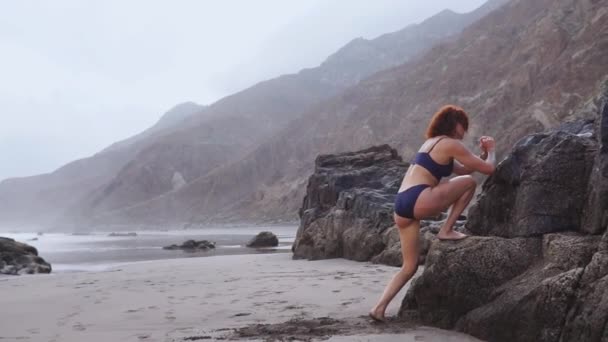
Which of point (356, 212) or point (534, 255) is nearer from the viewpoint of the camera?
point (534, 255)

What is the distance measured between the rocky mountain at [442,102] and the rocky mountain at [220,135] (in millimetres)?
6834

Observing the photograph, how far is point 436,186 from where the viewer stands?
15.3 ft

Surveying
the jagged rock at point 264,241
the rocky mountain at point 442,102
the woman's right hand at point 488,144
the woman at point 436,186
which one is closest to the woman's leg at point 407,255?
the woman at point 436,186

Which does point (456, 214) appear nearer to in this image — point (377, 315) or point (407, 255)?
point (407, 255)

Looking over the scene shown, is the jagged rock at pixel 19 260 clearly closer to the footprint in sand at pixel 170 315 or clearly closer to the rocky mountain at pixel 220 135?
the footprint in sand at pixel 170 315

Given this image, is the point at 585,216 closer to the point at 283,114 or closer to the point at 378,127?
Answer: the point at 378,127

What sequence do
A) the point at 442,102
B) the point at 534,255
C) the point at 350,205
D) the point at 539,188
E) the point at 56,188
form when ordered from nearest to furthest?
the point at 534,255 < the point at 539,188 < the point at 350,205 < the point at 442,102 < the point at 56,188

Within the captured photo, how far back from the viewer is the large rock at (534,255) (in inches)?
137

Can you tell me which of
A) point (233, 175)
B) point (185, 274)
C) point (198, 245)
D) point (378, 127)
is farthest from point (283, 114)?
point (185, 274)

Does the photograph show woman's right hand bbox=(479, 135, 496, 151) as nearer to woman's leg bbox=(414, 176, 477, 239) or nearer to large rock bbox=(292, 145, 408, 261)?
woman's leg bbox=(414, 176, 477, 239)

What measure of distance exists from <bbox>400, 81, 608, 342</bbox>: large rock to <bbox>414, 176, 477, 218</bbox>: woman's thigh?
0.34 meters

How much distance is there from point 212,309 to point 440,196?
9.12 feet

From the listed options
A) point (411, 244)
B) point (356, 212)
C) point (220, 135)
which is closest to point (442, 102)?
point (356, 212)

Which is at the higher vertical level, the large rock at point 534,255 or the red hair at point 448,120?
the red hair at point 448,120
